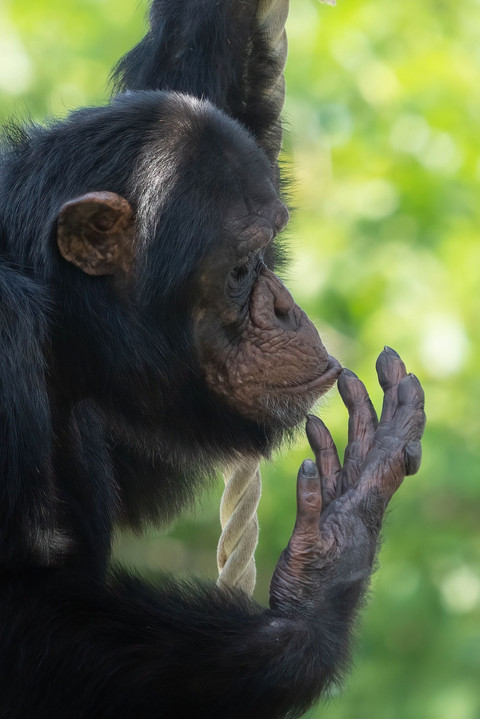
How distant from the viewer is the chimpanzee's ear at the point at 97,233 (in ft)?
8.81

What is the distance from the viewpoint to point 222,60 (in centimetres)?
340

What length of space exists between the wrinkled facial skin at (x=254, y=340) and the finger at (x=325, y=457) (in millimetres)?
94

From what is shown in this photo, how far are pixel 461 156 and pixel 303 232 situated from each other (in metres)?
0.99

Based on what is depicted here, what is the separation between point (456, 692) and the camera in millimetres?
5238

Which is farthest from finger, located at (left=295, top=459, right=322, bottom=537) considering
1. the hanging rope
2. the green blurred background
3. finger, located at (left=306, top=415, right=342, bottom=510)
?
the green blurred background

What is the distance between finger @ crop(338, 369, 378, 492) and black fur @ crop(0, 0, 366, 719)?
0.69 ft

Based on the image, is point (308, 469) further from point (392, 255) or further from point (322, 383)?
point (392, 255)

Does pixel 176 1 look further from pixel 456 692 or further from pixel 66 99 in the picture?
pixel 456 692

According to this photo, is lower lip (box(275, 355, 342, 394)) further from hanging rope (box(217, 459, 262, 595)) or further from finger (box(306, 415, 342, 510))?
hanging rope (box(217, 459, 262, 595))

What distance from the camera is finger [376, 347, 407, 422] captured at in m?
2.90

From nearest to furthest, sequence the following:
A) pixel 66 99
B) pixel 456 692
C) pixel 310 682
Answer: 1. pixel 310 682
2. pixel 456 692
3. pixel 66 99

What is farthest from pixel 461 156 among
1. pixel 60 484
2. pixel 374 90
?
pixel 60 484

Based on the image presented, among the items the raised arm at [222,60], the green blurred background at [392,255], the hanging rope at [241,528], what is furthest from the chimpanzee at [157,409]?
the green blurred background at [392,255]

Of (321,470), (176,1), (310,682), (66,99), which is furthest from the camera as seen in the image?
(66,99)
